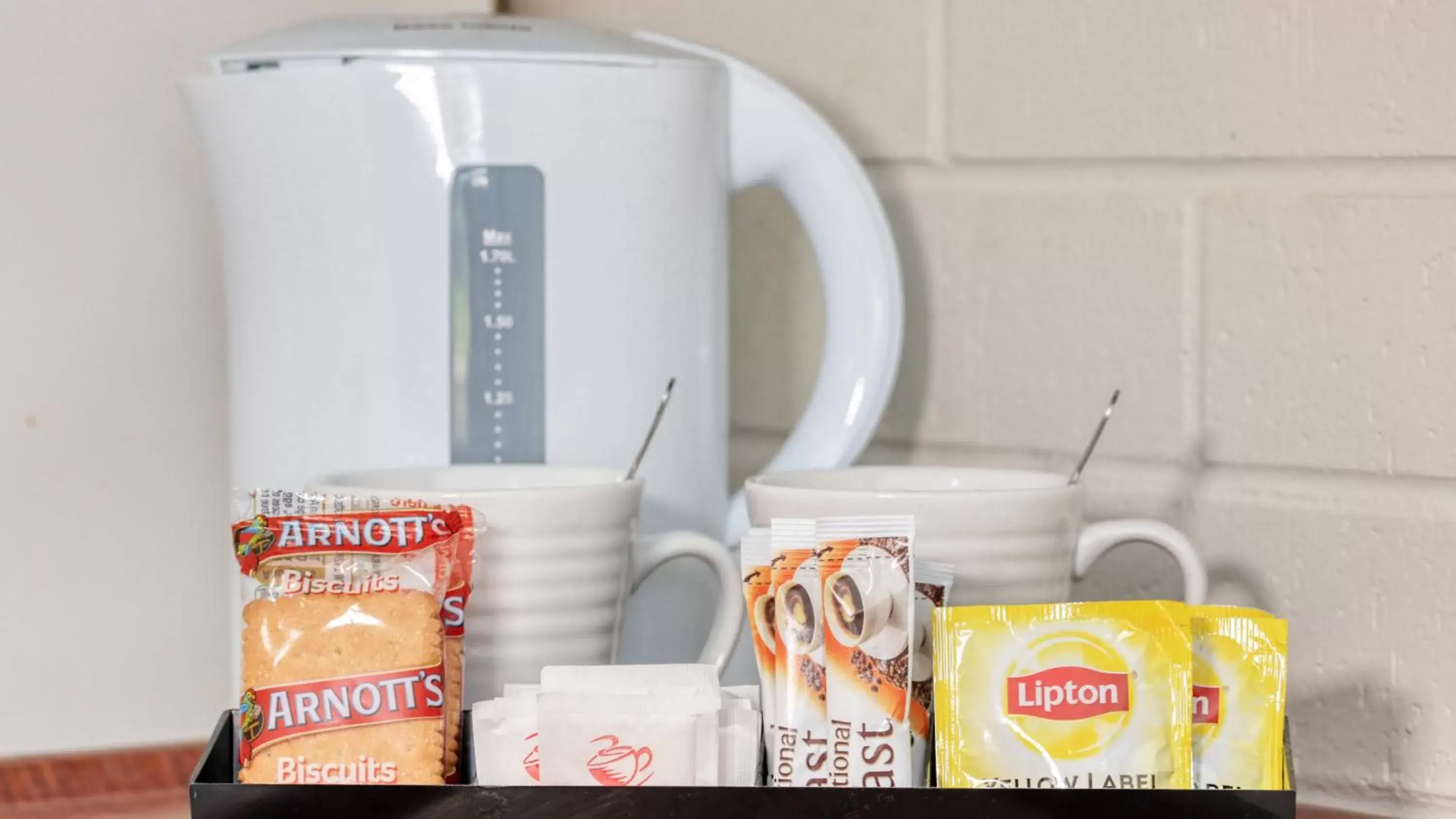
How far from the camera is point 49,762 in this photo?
77cm

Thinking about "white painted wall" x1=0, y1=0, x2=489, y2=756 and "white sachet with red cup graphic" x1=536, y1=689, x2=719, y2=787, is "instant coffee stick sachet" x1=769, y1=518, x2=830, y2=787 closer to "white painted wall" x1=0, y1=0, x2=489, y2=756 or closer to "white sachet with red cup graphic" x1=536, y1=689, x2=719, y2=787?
"white sachet with red cup graphic" x1=536, y1=689, x2=719, y2=787

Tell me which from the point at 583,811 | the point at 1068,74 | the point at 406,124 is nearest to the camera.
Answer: the point at 583,811

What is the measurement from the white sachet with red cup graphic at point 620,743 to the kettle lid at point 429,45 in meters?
0.29

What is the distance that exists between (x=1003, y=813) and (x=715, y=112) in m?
0.35

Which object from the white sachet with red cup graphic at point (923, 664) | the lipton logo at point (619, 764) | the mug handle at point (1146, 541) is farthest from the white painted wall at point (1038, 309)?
the lipton logo at point (619, 764)

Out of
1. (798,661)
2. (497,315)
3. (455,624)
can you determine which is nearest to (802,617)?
(798,661)

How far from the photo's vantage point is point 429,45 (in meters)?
0.65

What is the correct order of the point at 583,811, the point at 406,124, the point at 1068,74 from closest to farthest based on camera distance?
the point at 583,811 < the point at 406,124 < the point at 1068,74

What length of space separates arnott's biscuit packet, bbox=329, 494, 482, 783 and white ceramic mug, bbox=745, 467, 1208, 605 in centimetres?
11

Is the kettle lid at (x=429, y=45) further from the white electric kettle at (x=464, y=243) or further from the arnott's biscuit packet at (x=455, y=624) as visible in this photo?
the arnott's biscuit packet at (x=455, y=624)

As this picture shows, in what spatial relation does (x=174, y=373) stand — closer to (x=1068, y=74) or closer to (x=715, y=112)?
(x=715, y=112)

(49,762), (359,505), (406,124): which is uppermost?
(406,124)

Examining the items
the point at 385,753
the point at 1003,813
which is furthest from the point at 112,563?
the point at 1003,813

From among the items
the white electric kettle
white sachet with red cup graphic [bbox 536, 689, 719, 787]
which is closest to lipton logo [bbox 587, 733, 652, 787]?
white sachet with red cup graphic [bbox 536, 689, 719, 787]
